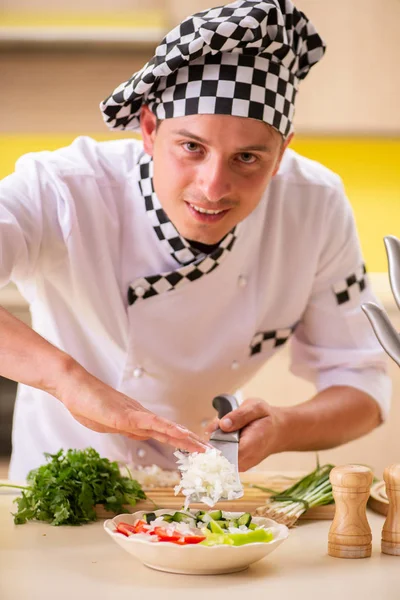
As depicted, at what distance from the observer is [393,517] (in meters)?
1.14

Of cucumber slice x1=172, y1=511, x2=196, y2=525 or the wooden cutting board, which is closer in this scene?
cucumber slice x1=172, y1=511, x2=196, y2=525

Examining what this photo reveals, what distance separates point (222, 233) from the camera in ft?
4.99

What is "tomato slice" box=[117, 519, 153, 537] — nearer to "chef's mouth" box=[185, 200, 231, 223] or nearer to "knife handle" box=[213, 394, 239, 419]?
"knife handle" box=[213, 394, 239, 419]

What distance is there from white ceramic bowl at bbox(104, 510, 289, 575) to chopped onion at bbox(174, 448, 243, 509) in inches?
4.3

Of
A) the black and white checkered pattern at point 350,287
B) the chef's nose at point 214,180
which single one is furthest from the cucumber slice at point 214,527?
the black and white checkered pattern at point 350,287

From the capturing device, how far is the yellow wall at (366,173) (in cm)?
321

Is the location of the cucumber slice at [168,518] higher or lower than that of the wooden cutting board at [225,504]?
higher

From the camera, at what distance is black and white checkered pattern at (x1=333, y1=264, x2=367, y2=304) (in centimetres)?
182

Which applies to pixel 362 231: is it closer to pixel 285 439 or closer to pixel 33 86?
pixel 33 86

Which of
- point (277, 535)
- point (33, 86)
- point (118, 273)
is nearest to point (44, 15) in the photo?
point (33, 86)

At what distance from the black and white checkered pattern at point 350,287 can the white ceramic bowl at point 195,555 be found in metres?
0.86

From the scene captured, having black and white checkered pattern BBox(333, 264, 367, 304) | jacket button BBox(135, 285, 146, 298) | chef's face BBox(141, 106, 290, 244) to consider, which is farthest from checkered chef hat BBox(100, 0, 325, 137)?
black and white checkered pattern BBox(333, 264, 367, 304)

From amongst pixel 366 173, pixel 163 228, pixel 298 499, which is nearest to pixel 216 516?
pixel 298 499

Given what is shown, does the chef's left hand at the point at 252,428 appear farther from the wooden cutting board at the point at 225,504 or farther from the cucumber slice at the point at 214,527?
the cucumber slice at the point at 214,527
